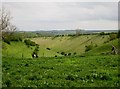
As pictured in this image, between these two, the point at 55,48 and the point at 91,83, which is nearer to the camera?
the point at 91,83

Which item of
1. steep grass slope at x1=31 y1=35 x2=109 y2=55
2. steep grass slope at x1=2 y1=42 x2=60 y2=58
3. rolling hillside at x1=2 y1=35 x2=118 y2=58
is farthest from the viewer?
steep grass slope at x1=31 y1=35 x2=109 y2=55

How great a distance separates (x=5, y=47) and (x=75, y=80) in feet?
228

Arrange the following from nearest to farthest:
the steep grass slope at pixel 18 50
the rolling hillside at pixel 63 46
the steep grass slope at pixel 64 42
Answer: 1. the rolling hillside at pixel 63 46
2. the steep grass slope at pixel 18 50
3. the steep grass slope at pixel 64 42

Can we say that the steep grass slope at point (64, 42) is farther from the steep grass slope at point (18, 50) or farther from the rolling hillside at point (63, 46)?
the steep grass slope at point (18, 50)

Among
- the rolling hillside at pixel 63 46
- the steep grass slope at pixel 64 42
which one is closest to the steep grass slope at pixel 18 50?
the rolling hillside at pixel 63 46

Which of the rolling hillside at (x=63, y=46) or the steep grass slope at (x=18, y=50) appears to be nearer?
the rolling hillside at (x=63, y=46)

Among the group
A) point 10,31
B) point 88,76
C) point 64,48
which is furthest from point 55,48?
point 88,76

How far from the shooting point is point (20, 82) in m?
18.0

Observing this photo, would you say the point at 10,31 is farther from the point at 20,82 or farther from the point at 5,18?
the point at 20,82

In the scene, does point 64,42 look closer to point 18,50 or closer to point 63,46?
point 63,46

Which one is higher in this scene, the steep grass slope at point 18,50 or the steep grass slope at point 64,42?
the steep grass slope at point 18,50

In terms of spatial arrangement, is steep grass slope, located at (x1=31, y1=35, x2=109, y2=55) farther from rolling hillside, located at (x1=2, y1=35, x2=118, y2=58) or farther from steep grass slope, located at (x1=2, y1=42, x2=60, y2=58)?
steep grass slope, located at (x1=2, y1=42, x2=60, y2=58)

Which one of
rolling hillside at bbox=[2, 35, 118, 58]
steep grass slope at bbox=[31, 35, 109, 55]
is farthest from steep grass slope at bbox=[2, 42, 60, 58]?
steep grass slope at bbox=[31, 35, 109, 55]

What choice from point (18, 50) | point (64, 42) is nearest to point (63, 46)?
point (64, 42)
